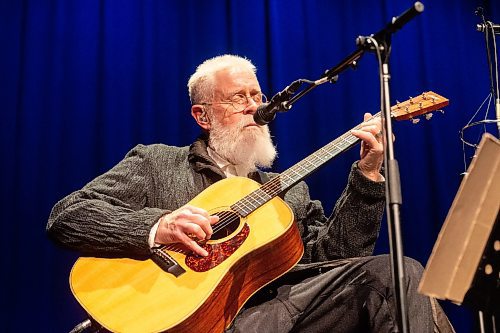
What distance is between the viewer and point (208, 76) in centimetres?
267

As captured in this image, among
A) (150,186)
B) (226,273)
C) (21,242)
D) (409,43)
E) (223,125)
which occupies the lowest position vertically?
(21,242)

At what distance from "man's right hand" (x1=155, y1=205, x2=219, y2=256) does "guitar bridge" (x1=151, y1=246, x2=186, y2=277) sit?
0.04 meters

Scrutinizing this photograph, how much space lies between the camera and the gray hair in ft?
8.69

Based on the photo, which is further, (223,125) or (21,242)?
(21,242)

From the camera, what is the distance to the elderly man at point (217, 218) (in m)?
1.73

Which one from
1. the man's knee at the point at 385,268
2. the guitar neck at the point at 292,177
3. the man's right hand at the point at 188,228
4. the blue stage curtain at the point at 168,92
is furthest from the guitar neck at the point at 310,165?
the blue stage curtain at the point at 168,92

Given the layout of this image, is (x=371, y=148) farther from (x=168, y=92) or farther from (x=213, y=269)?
(x=168, y=92)

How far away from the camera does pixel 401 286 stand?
119 cm

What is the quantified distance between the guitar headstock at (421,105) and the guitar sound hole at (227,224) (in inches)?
27.1

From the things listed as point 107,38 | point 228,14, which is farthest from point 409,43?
point 107,38

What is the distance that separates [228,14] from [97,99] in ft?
3.05

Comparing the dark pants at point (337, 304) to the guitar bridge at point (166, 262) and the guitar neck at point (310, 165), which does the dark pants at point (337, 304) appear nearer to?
the guitar bridge at point (166, 262)

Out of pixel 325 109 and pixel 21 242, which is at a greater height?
pixel 325 109

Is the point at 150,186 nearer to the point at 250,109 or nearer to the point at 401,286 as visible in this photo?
the point at 250,109
